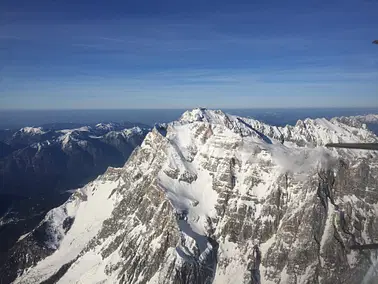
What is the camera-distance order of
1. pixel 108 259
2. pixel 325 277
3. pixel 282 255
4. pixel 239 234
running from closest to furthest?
1. pixel 325 277
2. pixel 282 255
3. pixel 239 234
4. pixel 108 259

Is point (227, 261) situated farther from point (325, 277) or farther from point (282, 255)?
point (325, 277)

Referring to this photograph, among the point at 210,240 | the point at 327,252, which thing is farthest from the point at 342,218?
the point at 210,240

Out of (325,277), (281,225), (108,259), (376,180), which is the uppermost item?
(376,180)

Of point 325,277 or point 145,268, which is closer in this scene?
point 325,277

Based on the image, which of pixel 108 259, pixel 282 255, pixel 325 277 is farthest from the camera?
pixel 108 259

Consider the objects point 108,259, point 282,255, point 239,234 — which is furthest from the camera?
point 108,259

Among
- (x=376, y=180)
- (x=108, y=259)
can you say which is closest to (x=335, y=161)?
(x=376, y=180)

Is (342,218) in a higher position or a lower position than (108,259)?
higher

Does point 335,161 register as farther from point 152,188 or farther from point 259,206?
point 152,188

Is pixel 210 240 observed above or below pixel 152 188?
below

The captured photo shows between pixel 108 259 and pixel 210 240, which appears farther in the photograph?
pixel 108 259
